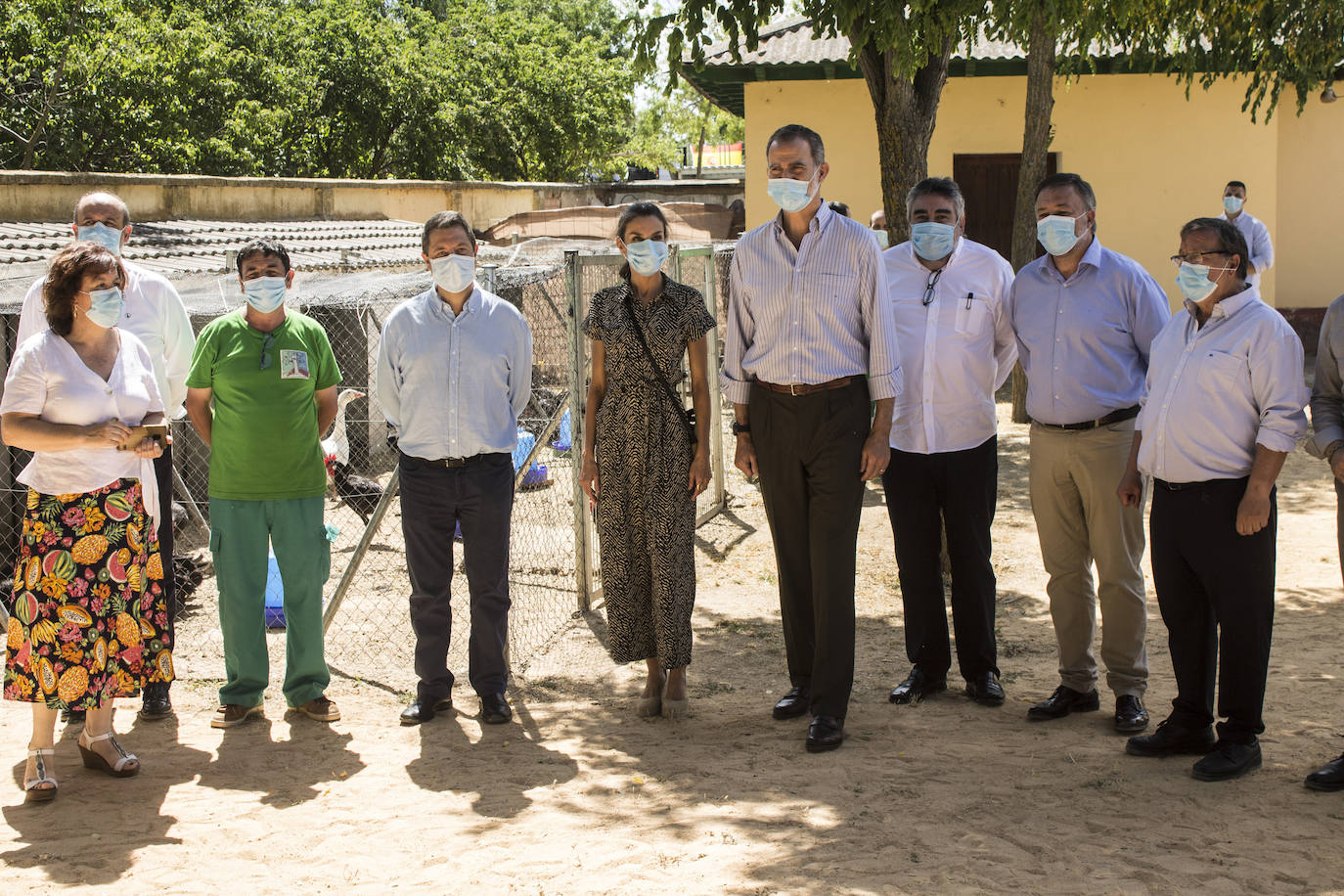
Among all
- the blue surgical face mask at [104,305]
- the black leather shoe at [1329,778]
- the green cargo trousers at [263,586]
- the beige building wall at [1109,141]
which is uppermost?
the beige building wall at [1109,141]

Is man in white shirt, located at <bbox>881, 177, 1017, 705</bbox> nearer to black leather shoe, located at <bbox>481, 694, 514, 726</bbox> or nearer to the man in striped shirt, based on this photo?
the man in striped shirt

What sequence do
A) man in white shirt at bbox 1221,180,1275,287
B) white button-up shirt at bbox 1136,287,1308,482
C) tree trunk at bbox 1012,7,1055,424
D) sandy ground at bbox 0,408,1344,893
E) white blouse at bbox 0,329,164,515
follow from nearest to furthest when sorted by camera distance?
sandy ground at bbox 0,408,1344,893, white button-up shirt at bbox 1136,287,1308,482, white blouse at bbox 0,329,164,515, tree trunk at bbox 1012,7,1055,424, man in white shirt at bbox 1221,180,1275,287

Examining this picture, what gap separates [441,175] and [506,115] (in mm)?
2645

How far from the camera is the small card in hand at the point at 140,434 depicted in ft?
14.0

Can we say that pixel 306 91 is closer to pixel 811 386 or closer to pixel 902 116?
pixel 902 116

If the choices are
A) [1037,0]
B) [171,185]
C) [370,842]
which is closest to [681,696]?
[370,842]

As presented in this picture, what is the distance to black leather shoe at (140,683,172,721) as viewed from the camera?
511 centimetres

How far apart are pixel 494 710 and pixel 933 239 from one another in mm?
2540

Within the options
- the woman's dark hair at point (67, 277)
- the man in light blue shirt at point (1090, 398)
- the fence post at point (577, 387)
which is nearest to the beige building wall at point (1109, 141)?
the fence post at point (577, 387)

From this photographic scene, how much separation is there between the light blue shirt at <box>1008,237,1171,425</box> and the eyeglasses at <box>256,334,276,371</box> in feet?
9.37

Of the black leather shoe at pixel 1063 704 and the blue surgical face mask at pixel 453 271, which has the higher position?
the blue surgical face mask at pixel 453 271

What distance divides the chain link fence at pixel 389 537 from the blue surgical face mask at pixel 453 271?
84cm

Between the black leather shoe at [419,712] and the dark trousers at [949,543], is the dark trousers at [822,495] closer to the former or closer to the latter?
the dark trousers at [949,543]

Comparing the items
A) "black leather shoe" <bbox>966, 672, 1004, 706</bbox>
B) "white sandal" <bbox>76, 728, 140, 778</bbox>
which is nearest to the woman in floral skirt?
"white sandal" <bbox>76, 728, 140, 778</bbox>
